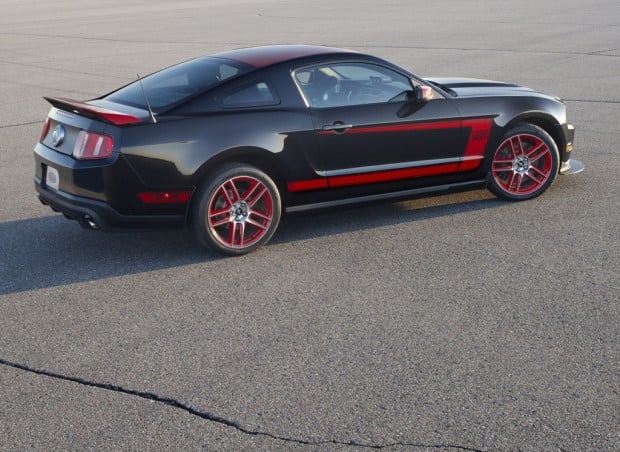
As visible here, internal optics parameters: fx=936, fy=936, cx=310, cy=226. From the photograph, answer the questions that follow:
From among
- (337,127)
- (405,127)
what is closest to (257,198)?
(337,127)

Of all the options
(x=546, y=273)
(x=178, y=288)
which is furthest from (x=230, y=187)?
(x=546, y=273)

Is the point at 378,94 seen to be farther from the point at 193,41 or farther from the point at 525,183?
the point at 193,41

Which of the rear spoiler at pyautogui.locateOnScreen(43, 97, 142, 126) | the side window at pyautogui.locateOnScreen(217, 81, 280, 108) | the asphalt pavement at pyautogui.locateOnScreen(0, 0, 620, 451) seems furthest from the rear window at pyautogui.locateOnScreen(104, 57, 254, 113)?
the asphalt pavement at pyautogui.locateOnScreen(0, 0, 620, 451)

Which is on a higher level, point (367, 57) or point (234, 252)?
point (367, 57)

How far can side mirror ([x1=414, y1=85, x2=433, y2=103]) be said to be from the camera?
7484 mm

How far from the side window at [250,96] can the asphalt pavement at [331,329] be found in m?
0.92

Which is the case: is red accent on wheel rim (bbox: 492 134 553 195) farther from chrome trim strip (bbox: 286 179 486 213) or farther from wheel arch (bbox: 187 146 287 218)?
wheel arch (bbox: 187 146 287 218)

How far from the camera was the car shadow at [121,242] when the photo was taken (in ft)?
21.7

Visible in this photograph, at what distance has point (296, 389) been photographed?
15.7 ft

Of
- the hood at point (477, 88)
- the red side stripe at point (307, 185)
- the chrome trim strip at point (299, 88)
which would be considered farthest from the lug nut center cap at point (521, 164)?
the chrome trim strip at point (299, 88)

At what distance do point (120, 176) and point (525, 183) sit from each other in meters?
3.66

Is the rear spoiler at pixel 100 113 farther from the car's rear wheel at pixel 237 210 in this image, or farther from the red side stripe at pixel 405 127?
the red side stripe at pixel 405 127

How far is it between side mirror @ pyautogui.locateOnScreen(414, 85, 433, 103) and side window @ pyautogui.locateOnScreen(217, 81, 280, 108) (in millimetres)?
1179

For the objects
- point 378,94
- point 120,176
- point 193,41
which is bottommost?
point 193,41
